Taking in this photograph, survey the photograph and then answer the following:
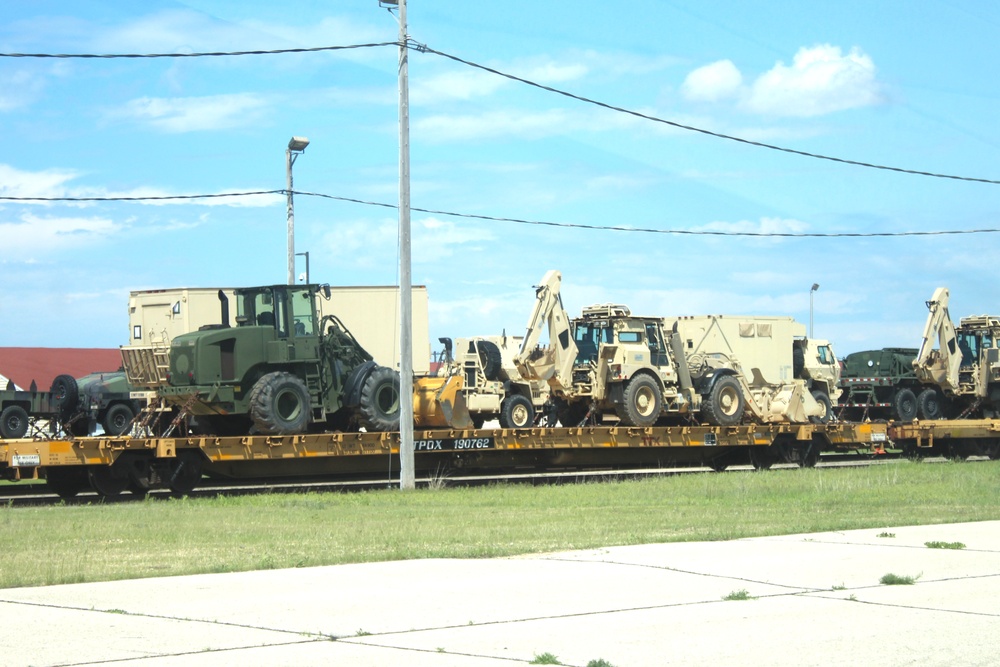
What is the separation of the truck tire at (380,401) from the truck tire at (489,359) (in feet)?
11.5

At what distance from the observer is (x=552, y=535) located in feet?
44.4

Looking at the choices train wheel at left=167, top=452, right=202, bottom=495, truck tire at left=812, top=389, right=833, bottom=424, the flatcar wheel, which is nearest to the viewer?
the flatcar wheel

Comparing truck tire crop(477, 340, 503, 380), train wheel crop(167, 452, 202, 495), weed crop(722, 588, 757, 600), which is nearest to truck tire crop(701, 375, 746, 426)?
truck tire crop(477, 340, 503, 380)

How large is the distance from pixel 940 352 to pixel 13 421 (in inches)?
967

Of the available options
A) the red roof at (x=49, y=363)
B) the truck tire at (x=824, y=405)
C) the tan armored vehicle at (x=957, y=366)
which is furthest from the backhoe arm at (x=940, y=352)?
the red roof at (x=49, y=363)

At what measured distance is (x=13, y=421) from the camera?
106ft

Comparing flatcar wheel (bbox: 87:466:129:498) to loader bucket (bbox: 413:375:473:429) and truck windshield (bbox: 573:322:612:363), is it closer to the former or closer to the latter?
loader bucket (bbox: 413:375:473:429)

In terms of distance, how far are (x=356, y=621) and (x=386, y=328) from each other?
2054cm

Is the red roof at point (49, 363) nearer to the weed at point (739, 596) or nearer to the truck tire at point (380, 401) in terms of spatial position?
the truck tire at point (380, 401)

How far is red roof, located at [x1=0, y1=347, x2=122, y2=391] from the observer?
210 feet

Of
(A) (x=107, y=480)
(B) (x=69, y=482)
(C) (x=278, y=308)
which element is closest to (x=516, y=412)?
(C) (x=278, y=308)

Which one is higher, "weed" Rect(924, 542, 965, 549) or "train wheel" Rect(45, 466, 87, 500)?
"train wheel" Rect(45, 466, 87, 500)

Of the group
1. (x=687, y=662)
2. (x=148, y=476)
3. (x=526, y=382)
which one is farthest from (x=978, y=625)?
(x=526, y=382)

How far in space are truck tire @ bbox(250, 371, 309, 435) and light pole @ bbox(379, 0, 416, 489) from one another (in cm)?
167
